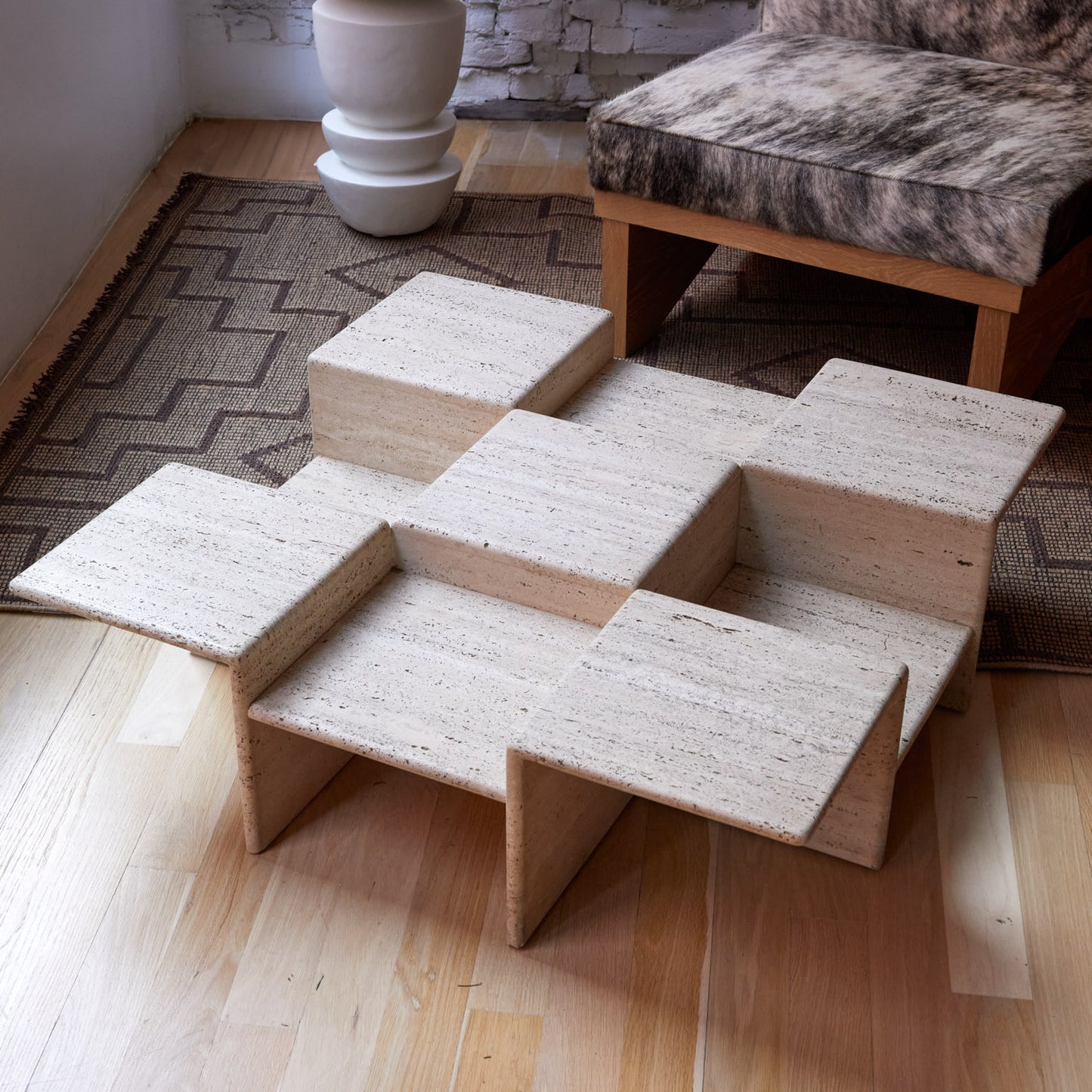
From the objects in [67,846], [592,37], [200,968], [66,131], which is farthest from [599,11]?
[200,968]

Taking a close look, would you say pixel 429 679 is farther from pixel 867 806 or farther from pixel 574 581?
pixel 867 806

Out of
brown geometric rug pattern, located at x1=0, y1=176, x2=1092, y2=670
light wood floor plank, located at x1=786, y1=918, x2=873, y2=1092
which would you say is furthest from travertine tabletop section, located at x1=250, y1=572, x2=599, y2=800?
brown geometric rug pattern, located at x1=0, y1=176, x2=1092, y2=670

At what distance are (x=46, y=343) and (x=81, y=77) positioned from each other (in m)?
0.55

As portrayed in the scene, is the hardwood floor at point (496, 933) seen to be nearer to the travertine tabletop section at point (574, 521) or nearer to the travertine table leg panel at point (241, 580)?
the travertine table leg panel at point (241, 580)

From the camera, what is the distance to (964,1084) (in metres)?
1.10

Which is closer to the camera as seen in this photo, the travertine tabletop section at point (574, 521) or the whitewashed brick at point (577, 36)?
the travertine tabletop section at point (574, 521)

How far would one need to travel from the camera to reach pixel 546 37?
114 inches

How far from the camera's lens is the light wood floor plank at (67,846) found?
1178 mm

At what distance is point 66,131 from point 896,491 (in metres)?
1.64

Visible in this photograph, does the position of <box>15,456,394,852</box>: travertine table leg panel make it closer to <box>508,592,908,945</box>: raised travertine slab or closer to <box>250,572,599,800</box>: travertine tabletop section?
<box>250,572,599,800</box>: travertine tabletop section

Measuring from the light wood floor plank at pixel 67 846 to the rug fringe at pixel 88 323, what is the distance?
0.57 metres

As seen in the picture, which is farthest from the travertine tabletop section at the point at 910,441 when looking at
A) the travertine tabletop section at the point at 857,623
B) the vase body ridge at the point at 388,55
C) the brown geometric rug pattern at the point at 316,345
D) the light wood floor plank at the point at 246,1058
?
the vase body ridge at the point at 388,55

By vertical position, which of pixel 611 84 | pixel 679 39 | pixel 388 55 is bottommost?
pixel 611 84

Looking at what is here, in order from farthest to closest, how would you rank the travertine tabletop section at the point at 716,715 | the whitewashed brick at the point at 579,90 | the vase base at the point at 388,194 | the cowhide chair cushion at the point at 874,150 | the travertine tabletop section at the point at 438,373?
the whitewashed brick at the point at 579,90, the vase base at the point at 388,194, the cowhide chair cushion at the point at 874,150, the travertine tabletop section at the point at 438,373, the travertine tabletop section at the point at 716,715
